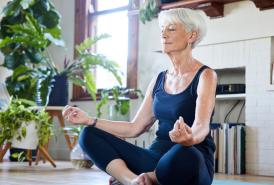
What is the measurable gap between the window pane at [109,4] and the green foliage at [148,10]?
728 millimetres

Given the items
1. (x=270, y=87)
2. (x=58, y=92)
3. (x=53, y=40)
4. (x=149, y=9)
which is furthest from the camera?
(x=53, y=40)

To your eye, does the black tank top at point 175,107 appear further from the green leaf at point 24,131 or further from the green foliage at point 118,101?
the green foliage at point 118,101

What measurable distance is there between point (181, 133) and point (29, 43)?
3.68 metres

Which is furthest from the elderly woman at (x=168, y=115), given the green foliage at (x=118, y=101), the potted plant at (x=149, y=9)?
the green foliage at (x=118, y=101)

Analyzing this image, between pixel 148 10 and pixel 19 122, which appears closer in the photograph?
pixel 19 122

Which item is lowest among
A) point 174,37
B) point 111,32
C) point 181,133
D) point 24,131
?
point 24,131

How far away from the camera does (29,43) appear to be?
5.05 meters

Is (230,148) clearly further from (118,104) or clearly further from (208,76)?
(208,76)

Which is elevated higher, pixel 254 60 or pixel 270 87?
pixel 254 60

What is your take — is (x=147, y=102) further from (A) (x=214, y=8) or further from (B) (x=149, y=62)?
(B) (x=149, y=62)

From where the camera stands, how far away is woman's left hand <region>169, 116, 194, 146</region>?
1.59m

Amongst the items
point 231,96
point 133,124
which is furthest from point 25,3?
point 133,124

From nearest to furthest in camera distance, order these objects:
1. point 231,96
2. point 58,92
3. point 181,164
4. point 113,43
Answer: point 181,164
point 231,96
point 58,92
point 113,43

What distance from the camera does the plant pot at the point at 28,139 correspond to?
14.0 ft
